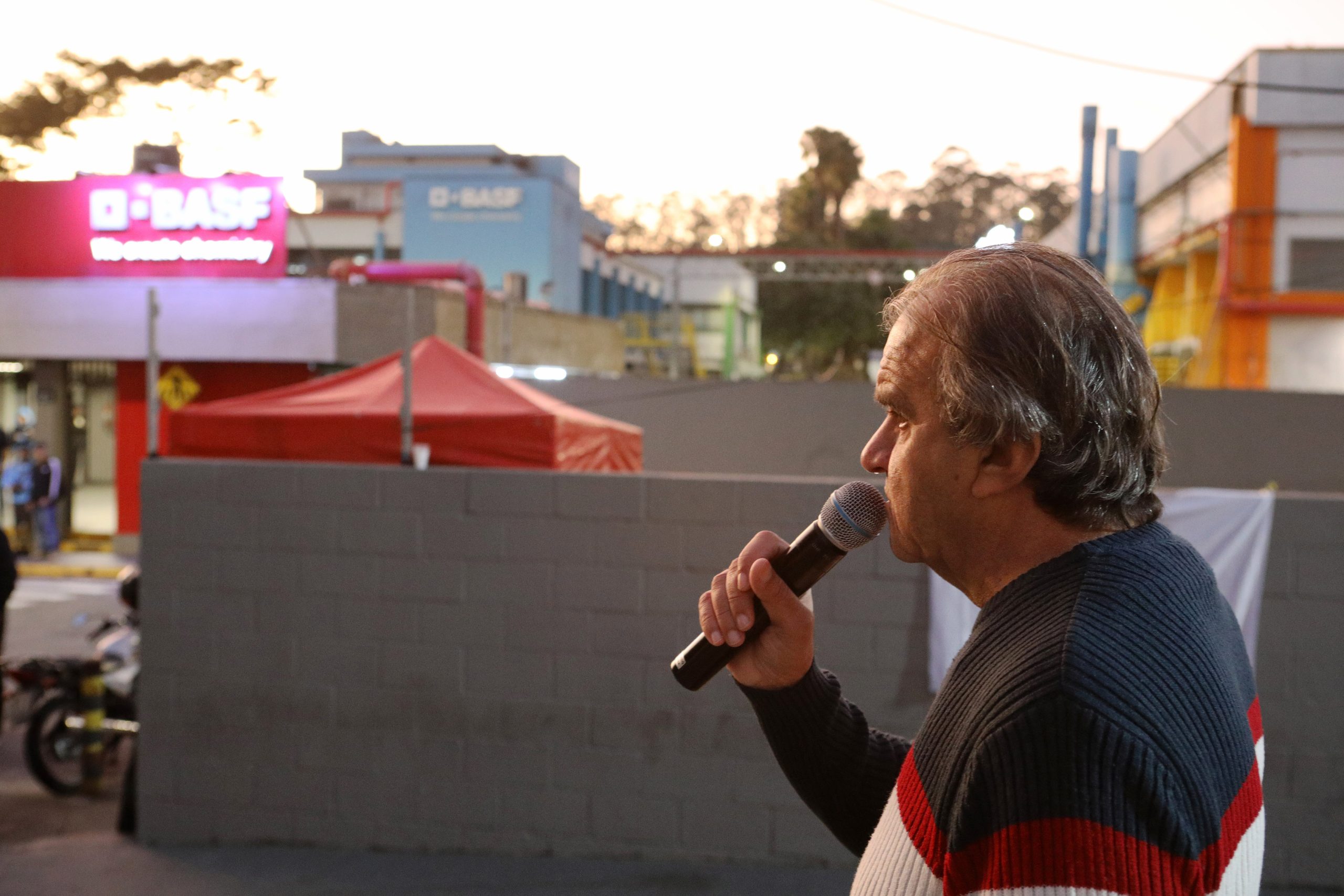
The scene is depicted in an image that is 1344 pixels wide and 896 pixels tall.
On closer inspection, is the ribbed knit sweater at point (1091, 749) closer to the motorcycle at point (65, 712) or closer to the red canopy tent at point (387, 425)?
the red canopy tent at point (387, 425)

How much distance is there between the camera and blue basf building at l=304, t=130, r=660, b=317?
115 feet

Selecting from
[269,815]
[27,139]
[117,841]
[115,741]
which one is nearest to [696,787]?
[269,815]

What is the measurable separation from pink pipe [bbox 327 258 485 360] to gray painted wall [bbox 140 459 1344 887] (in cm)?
1226

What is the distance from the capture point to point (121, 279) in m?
19.8

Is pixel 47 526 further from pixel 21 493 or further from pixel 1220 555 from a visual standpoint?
pixel 1220 555

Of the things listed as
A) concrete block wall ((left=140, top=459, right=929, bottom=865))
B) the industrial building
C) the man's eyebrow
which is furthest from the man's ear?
the industrial building

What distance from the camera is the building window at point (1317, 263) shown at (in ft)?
71.4

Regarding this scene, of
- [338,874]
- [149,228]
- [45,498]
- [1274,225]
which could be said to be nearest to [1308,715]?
[338,874]

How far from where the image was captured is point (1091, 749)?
0.99m

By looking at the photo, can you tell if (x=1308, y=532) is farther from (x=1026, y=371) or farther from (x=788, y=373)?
(x=788, y=373)

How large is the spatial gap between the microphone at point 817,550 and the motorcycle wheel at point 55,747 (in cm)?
612

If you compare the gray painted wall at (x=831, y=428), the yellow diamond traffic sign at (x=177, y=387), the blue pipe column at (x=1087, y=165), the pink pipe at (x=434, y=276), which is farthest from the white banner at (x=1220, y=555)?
the blue pipe column at (x=1087, y=165)

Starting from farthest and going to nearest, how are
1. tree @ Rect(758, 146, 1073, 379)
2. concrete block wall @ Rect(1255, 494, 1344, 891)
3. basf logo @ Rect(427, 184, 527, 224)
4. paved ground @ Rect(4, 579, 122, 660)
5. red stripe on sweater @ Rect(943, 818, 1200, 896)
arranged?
tree @ Rect(758, 146, 1073, 379) < basf logo @ Rect(427, 184, 527, 224) < paved ground @ Rect(4, 579, 122, 660) < concrete block wall @ Rect(1255, 494, 1344, 891) < red stripe on sweater @ Rect(943, 818, 1200, 896)

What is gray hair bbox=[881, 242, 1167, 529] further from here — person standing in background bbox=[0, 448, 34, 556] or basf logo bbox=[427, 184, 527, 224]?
basf logo bbox=[427, 184, 527, 224]
